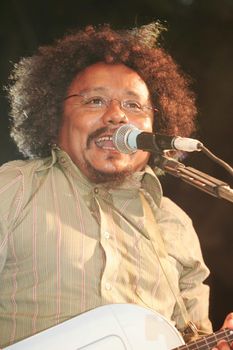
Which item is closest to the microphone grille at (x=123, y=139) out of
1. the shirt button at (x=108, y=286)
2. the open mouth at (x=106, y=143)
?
the open mouth at (x=106, y=143)

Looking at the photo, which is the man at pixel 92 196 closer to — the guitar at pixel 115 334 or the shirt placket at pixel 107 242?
the shirt placket at pixel 107 242

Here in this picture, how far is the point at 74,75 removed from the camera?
1738 millimetres

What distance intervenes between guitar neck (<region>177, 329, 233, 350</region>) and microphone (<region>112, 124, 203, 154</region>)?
53 cm

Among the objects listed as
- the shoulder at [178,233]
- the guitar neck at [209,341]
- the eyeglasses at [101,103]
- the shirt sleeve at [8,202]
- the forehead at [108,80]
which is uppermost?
Answer: the forehead at [108,80]

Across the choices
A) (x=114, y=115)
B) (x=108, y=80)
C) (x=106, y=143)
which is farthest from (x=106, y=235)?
(x=108, y=80)

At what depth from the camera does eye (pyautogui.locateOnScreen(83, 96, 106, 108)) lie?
1668 mm

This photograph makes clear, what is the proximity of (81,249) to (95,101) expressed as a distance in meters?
0.53

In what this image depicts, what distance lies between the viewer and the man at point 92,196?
1404 millimetres

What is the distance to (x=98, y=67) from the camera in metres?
1.72

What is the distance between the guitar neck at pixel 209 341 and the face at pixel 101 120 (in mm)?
616

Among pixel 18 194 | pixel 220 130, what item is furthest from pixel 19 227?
pixel 220 130

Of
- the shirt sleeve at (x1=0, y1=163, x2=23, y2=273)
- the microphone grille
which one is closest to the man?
the shirt sleeve at (x1=0, y1=163, x2=23, y2=273)

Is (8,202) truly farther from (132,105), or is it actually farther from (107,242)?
(132,105)

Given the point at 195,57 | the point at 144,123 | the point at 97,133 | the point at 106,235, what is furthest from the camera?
the point at 195,57
